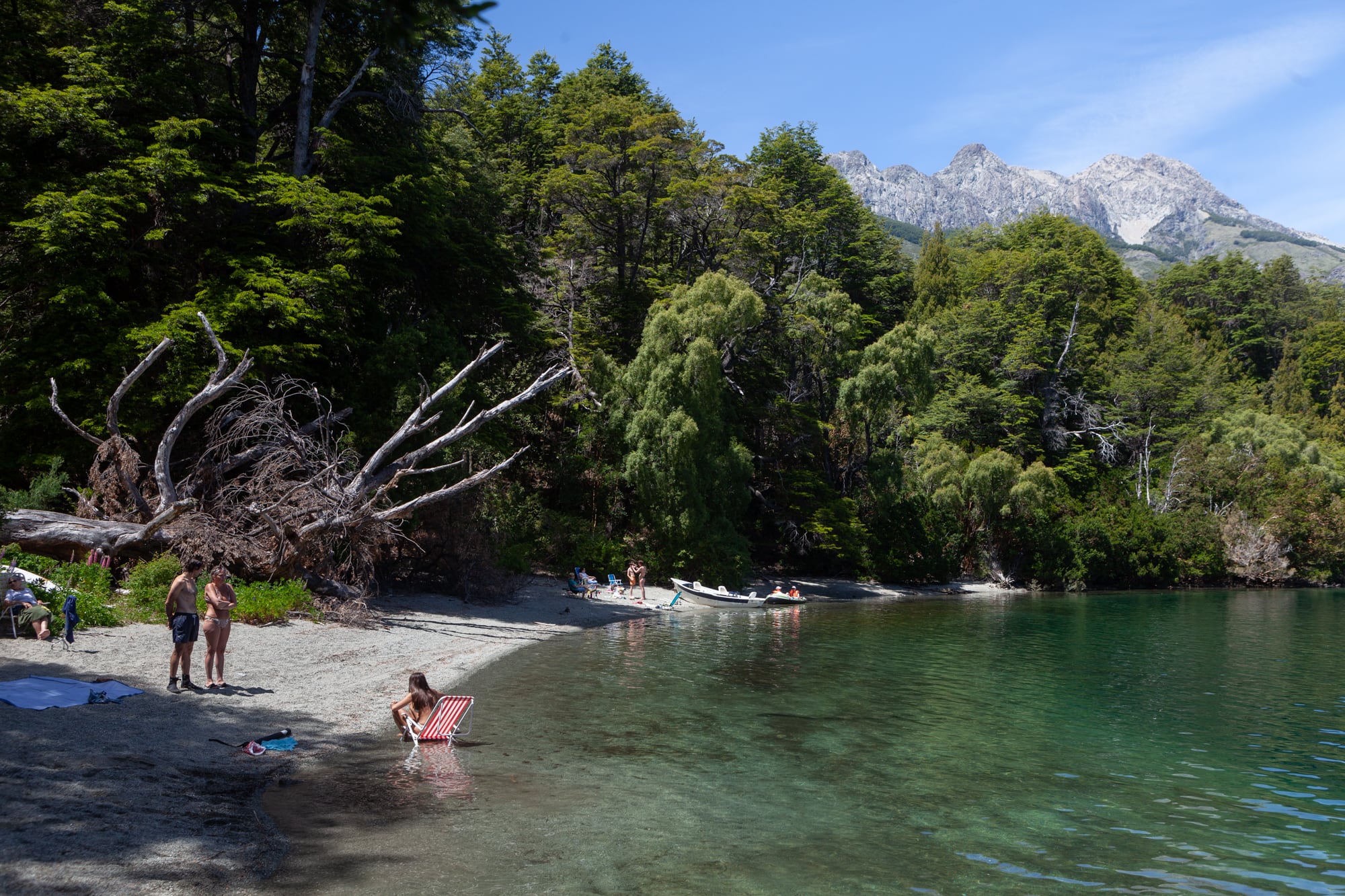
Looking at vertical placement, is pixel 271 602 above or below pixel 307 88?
below

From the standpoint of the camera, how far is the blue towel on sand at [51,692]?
10.1 metres

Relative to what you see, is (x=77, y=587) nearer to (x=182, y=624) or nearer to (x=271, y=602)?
(x=271, y=602)

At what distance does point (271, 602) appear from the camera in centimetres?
1841

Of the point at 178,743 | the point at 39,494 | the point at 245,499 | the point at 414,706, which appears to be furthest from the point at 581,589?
the point at 178,743

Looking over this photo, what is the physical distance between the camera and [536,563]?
3419 cm

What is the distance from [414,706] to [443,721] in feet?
1.56

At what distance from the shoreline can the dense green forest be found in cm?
648

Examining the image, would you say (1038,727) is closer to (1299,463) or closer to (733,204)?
(733,204)

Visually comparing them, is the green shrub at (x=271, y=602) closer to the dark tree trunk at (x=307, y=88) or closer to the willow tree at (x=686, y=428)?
the dark tree trunk at (x=307, y=88)

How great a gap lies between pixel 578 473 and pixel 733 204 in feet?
55.7

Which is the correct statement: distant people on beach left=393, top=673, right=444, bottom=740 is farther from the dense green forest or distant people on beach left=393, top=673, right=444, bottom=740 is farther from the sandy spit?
the dense green forest

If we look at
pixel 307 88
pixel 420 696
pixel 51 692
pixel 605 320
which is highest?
pixel 307 88

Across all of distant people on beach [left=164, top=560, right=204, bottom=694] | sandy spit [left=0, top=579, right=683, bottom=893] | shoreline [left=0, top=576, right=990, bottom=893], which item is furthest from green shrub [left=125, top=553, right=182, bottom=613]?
distant people on beach [left=164, top=560, right=204, bottom=694]

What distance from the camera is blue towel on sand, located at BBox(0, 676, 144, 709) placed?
33.0ft
